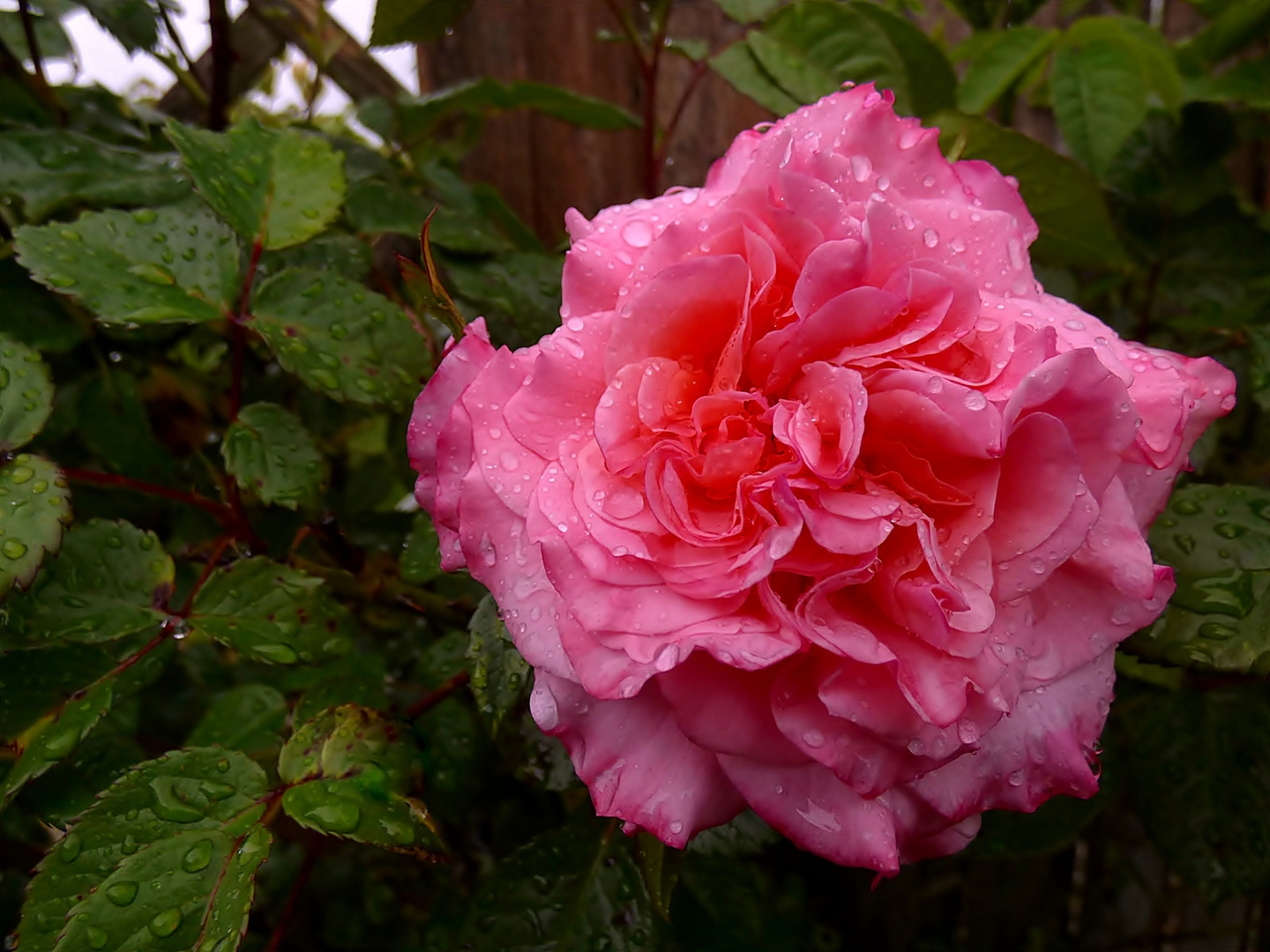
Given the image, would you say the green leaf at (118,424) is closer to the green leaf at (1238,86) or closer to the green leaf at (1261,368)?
the green leaf at (1261,368)

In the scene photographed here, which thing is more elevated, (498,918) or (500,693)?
(500,693)

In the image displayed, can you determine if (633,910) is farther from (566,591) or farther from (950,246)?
(950,246)

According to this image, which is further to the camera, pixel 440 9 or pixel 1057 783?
pixel 440 9

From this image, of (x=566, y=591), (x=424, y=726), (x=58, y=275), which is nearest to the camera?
(x=566, y=591)

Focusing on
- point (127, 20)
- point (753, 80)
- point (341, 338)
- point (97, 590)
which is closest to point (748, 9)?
point (753, 80)

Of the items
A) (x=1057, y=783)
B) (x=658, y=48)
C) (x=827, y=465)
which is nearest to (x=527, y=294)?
(x=658, y=48)

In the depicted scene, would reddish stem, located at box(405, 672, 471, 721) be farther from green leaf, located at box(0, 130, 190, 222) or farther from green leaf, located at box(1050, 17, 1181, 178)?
green leaf, located at box(1050, 17, 1181, 178)
